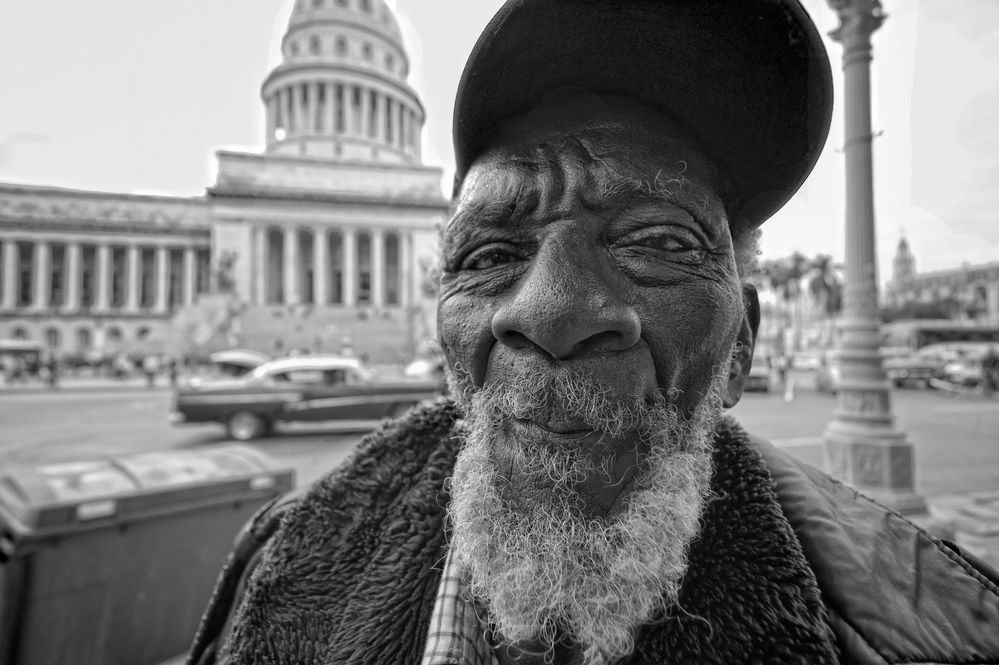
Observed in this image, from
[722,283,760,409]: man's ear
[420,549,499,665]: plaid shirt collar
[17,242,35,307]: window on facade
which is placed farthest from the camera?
[17,242,35,307]: window on facade

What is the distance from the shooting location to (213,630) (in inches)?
53.5

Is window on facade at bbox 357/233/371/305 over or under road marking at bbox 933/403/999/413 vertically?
over

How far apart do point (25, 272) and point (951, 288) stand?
110742 mm

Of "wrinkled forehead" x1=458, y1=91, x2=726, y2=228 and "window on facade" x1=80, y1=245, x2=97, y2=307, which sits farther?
"window on facade" x1=80, y1=245, x2=97, y2=307

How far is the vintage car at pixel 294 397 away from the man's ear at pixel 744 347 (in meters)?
9.88

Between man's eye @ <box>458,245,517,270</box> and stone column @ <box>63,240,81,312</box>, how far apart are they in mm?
62893

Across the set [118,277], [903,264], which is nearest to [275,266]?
[118,277]

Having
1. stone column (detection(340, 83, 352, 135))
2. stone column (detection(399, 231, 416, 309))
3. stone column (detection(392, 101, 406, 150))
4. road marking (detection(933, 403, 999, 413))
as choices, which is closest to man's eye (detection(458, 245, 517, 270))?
road marking (detection(933, 403, 999, 413))

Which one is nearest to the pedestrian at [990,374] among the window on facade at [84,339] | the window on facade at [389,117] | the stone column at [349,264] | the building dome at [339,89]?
the stone column at [349,264]

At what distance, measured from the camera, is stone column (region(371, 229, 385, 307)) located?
48.0 metres

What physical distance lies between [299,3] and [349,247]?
3280 cm

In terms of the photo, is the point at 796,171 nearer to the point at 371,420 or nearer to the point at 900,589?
the point at 900,589

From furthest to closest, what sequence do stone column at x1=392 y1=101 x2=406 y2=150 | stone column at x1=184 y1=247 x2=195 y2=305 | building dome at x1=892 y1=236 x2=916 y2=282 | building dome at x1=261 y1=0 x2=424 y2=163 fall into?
building dome at x1=892 y1=236 x2=916 y2=282 → stone column at x1=392 y1=101 x2=406 y2=150 → building dome at x1=261 y1=0 x2=424 y2=163 → stone column at x1=184 y1=247 x2=195 y2=305

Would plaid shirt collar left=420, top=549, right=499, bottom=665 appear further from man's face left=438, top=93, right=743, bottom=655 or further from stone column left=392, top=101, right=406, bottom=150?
stone column left=392, top=101, right=406, bottom=150
